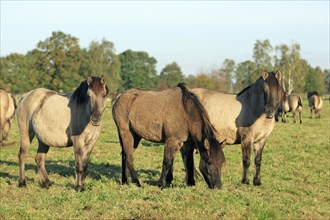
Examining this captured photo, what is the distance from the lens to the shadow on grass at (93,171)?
11.9m

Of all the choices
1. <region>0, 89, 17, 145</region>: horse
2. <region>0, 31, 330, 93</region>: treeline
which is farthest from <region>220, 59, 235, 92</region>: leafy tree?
<region>0, 89, 17, 145</region>: horse

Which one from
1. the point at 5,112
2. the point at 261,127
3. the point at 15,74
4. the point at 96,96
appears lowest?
the point at 261,127

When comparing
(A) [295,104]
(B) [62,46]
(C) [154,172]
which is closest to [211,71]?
(B) [62,46]

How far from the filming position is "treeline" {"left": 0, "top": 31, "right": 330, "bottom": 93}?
7444 centimetres

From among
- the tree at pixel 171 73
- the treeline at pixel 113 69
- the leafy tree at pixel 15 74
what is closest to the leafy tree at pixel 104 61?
the treeline at pixel 113 69

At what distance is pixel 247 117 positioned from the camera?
35.1 ft

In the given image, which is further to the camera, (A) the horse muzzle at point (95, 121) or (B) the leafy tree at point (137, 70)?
(B) the leafy tree at point (137, 70)

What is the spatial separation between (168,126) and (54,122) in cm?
255

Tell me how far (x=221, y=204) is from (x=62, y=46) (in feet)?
238

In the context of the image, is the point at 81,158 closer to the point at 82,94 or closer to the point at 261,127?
the point at 82,94

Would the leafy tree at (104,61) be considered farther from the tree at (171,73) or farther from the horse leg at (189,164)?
the horse leg at (189,164)

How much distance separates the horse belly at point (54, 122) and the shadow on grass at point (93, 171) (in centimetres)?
187

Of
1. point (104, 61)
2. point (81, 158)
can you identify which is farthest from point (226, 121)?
point (104, 61)

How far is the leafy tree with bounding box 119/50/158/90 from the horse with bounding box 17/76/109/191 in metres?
104
